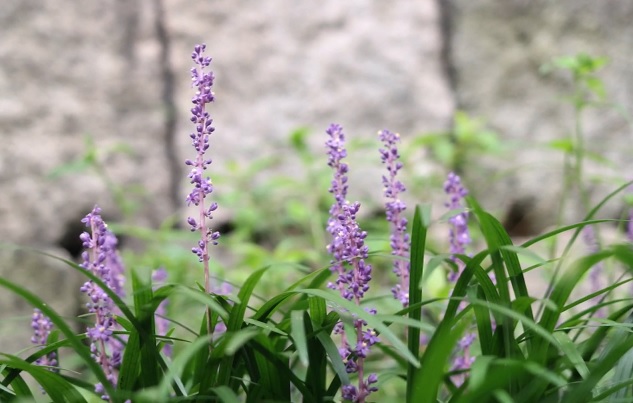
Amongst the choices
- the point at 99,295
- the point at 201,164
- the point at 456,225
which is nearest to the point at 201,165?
the point at 201,164

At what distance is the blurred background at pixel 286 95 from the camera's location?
4.08m

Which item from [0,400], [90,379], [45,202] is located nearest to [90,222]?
[0,400]

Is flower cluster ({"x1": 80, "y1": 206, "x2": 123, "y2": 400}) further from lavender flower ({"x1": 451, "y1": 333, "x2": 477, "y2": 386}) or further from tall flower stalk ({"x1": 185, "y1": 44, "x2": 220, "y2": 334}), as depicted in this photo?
lavender flower ({"x1": 451, "y1": 333, "x2": 477, "y2": 386})

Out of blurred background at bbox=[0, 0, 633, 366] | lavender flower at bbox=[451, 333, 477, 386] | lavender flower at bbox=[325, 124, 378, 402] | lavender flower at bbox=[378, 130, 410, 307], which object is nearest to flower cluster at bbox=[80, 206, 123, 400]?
lavender flower at bbox=[325, 124, 378, 402]

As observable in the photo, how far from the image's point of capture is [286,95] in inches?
173

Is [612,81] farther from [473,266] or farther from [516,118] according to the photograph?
[473,266]

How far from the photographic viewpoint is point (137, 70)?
14.3 ft

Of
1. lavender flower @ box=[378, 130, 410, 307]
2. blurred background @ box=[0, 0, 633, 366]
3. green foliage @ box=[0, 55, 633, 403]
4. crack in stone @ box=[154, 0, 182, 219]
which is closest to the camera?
green foliage @ box=[0, 55, 633, 403]

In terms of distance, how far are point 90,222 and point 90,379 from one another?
1603mm

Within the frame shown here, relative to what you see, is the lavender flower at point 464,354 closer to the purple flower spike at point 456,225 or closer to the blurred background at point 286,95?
the purple flower spike at point 456,225

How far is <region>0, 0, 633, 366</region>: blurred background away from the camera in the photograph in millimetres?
4082

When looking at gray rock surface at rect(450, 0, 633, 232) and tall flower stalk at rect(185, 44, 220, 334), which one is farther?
gray rock surface at rect(450, 0, 633, 232)

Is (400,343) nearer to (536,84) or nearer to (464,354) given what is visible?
(464,354)

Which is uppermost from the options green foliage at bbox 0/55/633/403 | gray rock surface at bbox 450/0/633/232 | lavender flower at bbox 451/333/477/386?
gray rock surface at bbox 450/0/633/232
